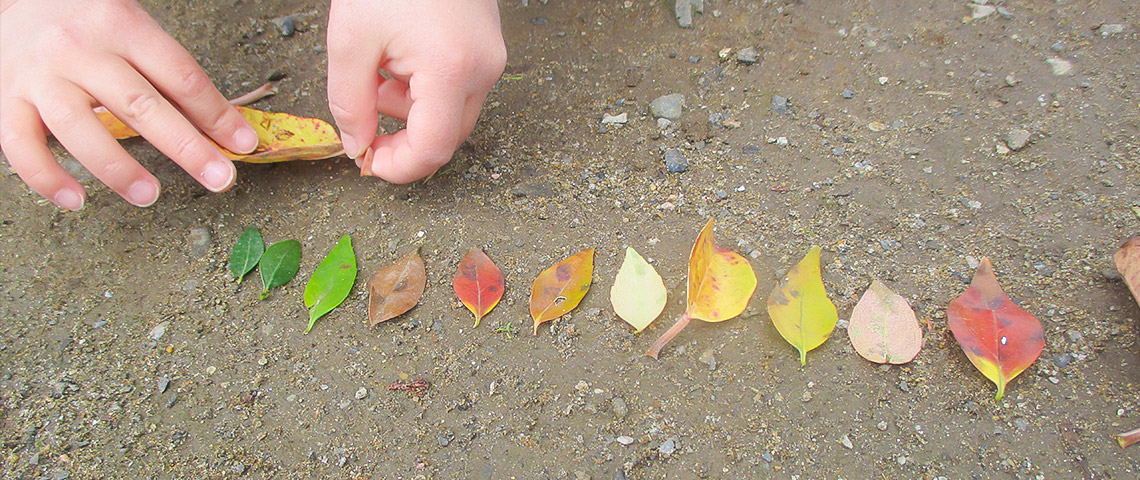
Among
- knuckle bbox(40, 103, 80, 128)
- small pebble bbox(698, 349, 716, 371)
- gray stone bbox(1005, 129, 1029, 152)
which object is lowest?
gray stone bbox(1005, 129, 1029, 152)

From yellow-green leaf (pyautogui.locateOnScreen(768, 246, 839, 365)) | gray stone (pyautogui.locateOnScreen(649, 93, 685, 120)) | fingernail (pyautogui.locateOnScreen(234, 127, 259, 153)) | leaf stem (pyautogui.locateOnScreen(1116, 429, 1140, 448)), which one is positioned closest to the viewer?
leaf stem (pyautogui.locateOnScreen(1116, 429, 1140, 448))

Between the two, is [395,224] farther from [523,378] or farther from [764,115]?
[764,115]

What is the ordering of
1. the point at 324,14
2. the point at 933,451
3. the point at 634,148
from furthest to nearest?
1. the point at 324,14
2. the point at 634,148
3. the point at 933,451

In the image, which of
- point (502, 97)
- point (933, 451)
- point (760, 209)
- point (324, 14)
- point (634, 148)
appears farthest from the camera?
point (324, 14)

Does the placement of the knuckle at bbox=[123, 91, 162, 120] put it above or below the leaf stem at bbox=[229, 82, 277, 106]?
above

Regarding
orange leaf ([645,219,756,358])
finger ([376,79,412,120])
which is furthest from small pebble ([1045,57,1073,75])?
finger ([376,79,412,120])

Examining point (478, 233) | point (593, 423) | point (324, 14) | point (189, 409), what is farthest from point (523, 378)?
point (324, 14)

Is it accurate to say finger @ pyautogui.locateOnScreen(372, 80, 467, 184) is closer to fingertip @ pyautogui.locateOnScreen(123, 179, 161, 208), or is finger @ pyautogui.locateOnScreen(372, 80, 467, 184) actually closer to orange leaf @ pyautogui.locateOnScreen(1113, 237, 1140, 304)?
fingertip @ pyautogui.locateOnScreen(123, 179, 161, 208)
